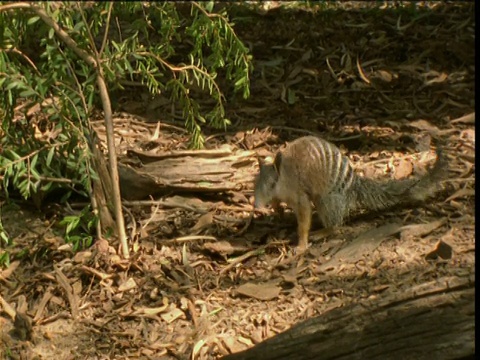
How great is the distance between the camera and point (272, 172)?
20.2ft

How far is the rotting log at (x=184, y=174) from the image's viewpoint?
6.35 meters

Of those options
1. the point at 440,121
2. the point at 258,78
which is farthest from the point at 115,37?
the point at 440,121

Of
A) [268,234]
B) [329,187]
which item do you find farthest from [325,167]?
[268,234]

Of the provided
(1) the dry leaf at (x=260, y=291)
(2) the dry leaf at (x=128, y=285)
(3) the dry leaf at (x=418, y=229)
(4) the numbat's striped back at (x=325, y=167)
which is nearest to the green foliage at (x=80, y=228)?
(2) the dry leaf at (x=128, y=285)

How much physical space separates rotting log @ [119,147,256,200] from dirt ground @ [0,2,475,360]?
0.36ft

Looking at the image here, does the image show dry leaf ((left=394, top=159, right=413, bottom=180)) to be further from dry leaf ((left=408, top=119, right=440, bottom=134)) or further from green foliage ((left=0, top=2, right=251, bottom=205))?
green foliage ((left=0, top=2, right=251, bottom=205))

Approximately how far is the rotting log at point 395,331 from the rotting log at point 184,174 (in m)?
2.39

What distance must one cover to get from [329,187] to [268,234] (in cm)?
60

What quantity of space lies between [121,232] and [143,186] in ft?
2.28

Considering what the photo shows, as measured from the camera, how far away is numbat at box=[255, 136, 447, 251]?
19.7ft

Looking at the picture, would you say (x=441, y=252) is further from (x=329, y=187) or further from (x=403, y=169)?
(x=403, y=169)

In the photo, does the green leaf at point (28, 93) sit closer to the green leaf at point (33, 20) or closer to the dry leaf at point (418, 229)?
the green leaf at point (33, 20)

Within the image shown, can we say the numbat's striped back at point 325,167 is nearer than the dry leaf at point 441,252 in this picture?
No

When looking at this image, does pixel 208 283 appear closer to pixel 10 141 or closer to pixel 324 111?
pixel 10 141
